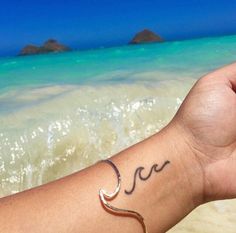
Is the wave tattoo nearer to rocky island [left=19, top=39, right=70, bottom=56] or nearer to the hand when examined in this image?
the hand

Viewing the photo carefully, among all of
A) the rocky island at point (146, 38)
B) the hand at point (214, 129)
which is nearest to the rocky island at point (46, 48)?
the rocky island at point (146, 38)

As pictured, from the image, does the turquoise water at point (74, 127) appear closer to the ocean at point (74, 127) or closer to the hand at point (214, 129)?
the ocean at point (74, 127)

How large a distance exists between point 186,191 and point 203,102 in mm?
325

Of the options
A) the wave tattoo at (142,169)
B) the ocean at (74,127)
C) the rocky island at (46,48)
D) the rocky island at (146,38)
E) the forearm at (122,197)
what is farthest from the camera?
the rocky island at (146,38)

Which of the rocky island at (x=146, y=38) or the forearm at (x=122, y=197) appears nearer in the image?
the forearm at (x=122, y=197)

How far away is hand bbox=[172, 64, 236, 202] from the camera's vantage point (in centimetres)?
165

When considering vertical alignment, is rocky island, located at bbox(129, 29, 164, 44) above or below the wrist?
above

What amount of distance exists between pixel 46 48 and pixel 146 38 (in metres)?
7.02

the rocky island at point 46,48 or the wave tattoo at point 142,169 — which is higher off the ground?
the rocky island at point 46,48

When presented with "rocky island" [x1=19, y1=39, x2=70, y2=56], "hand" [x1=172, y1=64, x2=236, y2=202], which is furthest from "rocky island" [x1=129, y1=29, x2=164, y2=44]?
"hand" [x1=172, y1=64, x2=236, y2=202]

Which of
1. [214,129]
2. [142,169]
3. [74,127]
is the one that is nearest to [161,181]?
[142,169]

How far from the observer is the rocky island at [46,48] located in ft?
103

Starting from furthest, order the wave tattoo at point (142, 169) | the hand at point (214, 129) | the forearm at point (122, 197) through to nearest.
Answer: the hand at point (214, 129) < the wave tattoo at point (142, 169) < the forearm at point (122, 197)

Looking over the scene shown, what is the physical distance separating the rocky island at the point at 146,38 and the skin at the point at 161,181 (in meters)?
31.6
